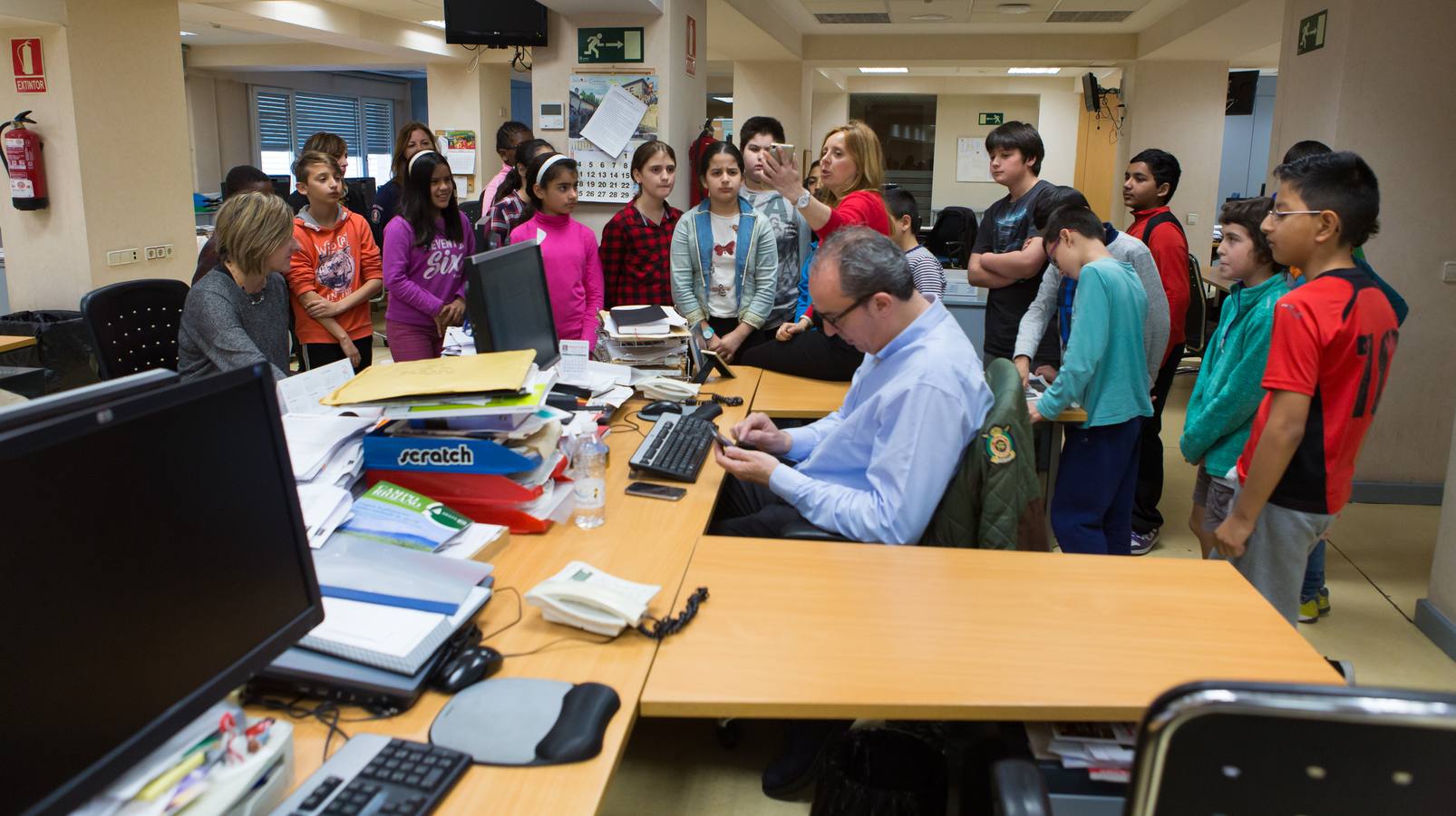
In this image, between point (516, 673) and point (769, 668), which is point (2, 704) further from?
point (769, 668)

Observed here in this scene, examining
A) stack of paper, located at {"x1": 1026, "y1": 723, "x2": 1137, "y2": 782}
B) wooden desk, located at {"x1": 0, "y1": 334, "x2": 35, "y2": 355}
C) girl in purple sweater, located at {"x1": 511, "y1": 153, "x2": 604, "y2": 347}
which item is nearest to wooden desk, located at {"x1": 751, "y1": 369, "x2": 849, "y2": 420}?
girl in purple sweater, located at {"x1": 511, "y1": 153, "x2": 604, "y2": 347}

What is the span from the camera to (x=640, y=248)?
4.28 meters

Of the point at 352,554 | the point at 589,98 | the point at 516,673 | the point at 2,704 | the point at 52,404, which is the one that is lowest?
the point at 516,673

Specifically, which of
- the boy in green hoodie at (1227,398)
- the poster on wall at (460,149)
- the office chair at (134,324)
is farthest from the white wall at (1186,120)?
the office chair at (134,324)

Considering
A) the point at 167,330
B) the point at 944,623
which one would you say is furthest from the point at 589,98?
the point at 944,623

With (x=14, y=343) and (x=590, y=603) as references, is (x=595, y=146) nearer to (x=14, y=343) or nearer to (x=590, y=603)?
(x=14, y=343)

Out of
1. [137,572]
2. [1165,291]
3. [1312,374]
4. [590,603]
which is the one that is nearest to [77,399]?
[137,572]

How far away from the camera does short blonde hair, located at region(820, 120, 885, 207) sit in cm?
414

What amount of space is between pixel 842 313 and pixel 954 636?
902 millimetres

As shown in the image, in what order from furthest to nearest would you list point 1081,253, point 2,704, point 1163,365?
point 1163,365, point 1081,253, point 2,704

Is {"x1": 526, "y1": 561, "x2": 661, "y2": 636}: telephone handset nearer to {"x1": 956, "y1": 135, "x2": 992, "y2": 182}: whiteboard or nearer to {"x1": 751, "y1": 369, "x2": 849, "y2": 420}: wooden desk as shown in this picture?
{"x1": 751, "y1": 369, "x2": 849, "y2": 420}: wooden desk

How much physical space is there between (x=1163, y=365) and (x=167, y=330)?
152 inches

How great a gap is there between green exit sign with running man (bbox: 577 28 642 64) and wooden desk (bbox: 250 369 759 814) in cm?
280

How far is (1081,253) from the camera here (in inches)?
124
